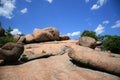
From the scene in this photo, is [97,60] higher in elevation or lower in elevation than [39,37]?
lower

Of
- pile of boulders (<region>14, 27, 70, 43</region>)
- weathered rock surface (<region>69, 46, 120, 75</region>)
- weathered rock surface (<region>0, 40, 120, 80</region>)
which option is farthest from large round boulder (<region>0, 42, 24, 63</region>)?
pile of boulders (<region>14, 27, 70, 43</region>)

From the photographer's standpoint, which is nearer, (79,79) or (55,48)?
(79,79)

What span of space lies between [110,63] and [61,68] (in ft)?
12.9

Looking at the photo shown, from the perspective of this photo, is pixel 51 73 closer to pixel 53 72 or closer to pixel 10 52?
pixel 53 72

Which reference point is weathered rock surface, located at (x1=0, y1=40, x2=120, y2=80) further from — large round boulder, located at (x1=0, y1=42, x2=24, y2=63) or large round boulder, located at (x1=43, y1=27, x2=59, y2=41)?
large round boulder, located at (x1=43, y1=27, x2=59, y2=41)

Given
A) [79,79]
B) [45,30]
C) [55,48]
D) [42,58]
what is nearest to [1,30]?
[45,30]

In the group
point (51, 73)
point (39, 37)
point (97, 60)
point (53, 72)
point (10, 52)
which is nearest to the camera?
point (51, 73)

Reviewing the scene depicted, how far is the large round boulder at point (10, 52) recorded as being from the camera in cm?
1416

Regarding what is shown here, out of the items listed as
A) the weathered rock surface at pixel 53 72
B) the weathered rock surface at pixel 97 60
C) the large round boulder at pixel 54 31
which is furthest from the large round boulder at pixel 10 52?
the large round boulder at pixel 54 31

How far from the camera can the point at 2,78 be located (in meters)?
10.8

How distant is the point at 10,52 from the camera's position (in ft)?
46.9

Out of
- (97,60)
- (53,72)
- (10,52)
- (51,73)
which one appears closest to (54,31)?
(10,52)

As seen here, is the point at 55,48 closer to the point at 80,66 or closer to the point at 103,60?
the point at 80,66

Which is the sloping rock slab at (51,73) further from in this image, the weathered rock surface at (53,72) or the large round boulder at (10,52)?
the large round boulder at (10,52)
